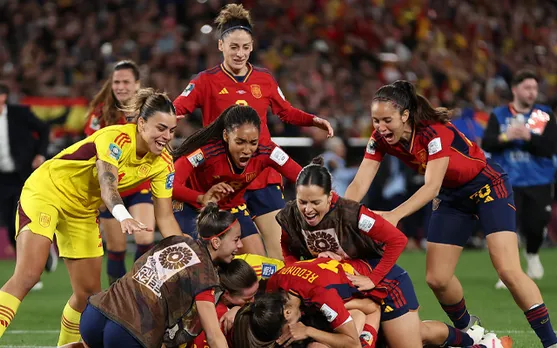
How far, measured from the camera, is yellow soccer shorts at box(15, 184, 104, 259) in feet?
19.5

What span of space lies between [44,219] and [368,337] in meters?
2.17

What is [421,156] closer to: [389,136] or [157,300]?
[389,136]

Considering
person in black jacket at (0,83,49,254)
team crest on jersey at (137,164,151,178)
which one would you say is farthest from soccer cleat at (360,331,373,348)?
person in black jacket at (0,83,49,254)

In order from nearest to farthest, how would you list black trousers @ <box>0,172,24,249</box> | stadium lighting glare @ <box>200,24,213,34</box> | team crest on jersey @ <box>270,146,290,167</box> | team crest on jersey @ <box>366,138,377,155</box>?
team crest on jersey @ <box>366,138,377,155</box>, team crest on jersey @ <box>270,146,290,167</box>, black trousers @ <box>0,172,24,249</box>, stadium lighting glare @ <box>200,24,213,34</box>

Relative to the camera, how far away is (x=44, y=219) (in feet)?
19.6

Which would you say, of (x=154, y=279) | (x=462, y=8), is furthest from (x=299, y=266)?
(x=462, y=8)

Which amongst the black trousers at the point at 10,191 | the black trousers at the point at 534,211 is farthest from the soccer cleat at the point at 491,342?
the black trousers at the point at 10,191

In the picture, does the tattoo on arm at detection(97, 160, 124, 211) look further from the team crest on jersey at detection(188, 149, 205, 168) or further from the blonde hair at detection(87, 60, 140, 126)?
the blonde hair at detection(87, 60, 140, 126)

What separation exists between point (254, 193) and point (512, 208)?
2073 mm

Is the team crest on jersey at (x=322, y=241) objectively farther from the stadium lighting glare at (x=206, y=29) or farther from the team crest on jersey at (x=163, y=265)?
the stadium lighting glare at (x=206, y=29)

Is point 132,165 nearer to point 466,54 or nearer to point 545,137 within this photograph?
point 545,137

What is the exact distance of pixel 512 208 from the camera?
6.60 meters

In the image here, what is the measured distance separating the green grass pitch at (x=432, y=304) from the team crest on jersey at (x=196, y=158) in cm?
170

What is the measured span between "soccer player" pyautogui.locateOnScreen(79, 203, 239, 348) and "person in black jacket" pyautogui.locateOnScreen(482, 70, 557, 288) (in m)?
5.24
